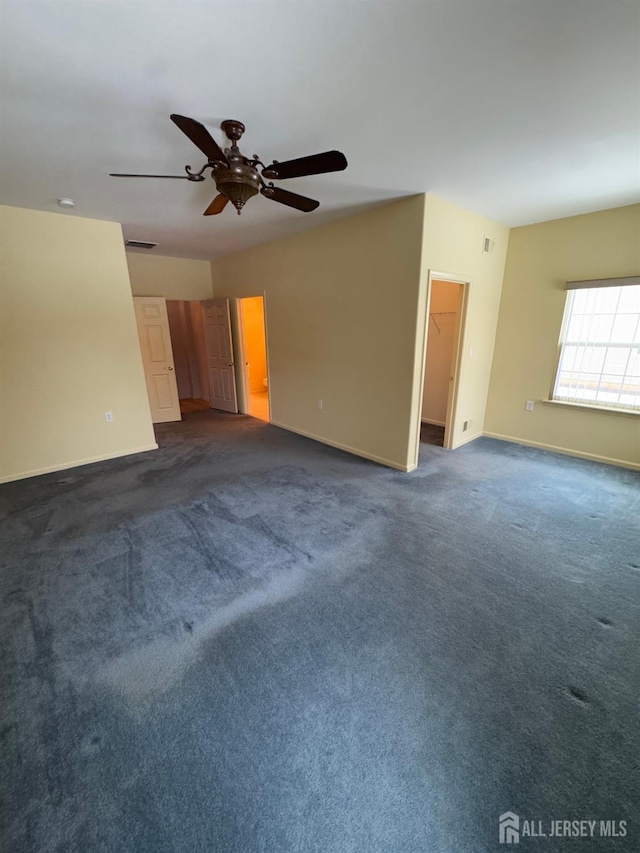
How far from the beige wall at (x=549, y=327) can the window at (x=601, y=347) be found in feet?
0.39

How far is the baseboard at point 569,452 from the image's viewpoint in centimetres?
378

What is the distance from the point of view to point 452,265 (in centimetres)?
354

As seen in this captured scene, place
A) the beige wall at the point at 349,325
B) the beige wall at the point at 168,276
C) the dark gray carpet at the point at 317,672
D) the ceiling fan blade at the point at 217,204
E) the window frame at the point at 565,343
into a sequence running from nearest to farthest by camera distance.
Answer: the dark gray carpet at the point at 317,672, the ceiling fan blade at the point at 217,204, the beige wall at the point at 349,325, the window frame at the point at 565,343, the beige wall at the point at 168,276

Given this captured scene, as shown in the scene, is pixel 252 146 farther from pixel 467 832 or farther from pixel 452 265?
pixel 467 832

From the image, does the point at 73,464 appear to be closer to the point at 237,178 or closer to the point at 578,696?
the point at 237,178

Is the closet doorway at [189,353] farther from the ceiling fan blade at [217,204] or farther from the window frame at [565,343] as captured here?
the window frame at [565,343]

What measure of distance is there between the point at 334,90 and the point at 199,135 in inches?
28.2

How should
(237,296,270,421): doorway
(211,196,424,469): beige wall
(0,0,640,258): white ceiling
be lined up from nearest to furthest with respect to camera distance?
1. (0,0,640,258): white ceiling
2. (211,196,424,469): beige wall
3. (237,296,270,421): doorway

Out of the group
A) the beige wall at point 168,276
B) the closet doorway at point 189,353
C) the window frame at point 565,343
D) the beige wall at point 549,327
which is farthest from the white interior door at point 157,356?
the window frame at point 565,343

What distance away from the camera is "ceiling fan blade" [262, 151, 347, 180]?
1689 millimetres

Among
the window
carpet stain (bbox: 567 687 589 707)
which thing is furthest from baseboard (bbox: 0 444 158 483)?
the window

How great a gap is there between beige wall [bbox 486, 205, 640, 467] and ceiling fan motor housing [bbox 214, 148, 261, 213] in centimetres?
373

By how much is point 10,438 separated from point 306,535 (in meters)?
3.36

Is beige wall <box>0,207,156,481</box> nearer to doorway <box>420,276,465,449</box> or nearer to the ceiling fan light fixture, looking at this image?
the ceiling fan light fixture
